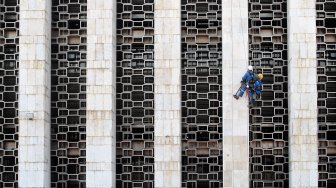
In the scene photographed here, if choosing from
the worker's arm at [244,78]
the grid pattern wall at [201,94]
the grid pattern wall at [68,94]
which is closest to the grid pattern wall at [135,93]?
the grid pattern wall at [201,94]

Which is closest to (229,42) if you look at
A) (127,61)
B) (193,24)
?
(193,24)

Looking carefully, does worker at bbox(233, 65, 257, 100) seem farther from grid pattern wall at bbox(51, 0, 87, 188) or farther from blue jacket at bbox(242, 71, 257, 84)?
grid pattern wall at bbox(51, 0, 87, 188)

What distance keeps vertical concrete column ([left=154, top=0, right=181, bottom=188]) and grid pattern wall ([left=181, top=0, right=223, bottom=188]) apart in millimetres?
969

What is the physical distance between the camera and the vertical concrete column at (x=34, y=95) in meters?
34.7

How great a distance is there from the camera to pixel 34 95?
115 ft

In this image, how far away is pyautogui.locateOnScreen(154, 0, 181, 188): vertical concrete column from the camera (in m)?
34.7

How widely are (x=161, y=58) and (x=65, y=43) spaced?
188 inches

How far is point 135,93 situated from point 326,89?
8883 millimetres

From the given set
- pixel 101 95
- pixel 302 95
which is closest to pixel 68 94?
pixel 101 95

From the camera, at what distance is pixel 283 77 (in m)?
36.1

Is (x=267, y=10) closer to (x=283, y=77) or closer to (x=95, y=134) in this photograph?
(x=283, y=77)

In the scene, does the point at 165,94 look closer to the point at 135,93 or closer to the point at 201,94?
the point at 135,93

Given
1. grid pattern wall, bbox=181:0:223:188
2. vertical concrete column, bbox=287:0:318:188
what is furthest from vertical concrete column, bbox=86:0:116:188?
vertical concrete column, bbox=287:0:318:188

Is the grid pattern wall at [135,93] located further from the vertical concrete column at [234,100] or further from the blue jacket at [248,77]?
the blue jacket at [248,77]
